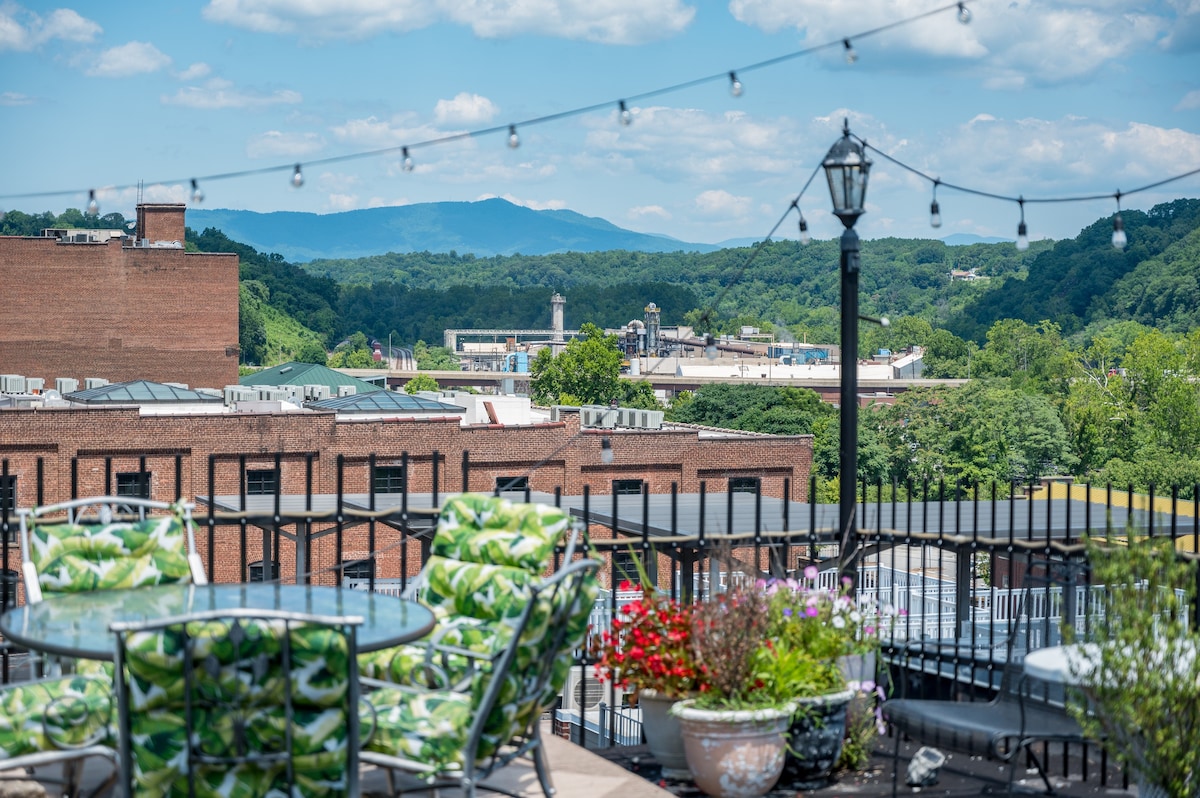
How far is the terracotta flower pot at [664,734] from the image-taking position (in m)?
6.39

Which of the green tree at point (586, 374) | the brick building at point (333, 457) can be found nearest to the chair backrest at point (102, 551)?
the brick building at point (333, 457)

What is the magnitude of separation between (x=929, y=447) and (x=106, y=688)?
82.8 meters

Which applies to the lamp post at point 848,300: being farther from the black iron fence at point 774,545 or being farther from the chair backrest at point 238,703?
the chair backrest at point 238,703

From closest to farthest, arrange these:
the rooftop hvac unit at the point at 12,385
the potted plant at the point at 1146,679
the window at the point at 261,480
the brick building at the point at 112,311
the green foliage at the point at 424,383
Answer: the potted plant at the point at 1146,679, the window at the point at 261,480, the rooftop hvac unit at the point at 12,385, the brick building at the point at 112,311, the green foliage at the point at 424,383

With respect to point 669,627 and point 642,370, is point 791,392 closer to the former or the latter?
point 642,370

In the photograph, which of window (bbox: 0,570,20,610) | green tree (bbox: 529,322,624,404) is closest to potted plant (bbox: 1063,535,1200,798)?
window (bbox: 0,570,20,610)

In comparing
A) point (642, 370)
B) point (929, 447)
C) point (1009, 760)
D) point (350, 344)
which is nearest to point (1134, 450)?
point (929, 447)

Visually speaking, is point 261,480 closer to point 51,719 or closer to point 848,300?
point 848,300

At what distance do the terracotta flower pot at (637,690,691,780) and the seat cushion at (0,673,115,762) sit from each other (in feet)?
7.92

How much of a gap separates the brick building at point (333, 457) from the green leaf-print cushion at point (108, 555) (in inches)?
1051

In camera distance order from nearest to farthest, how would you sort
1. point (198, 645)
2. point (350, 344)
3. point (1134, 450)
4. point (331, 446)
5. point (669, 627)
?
point (198, 645) → point (669, 627) → point (331, 446) → point (1134, 450) → point (350, 344)

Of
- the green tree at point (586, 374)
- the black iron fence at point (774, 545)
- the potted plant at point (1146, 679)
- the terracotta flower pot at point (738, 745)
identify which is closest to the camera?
the potted plant at point (1146, 679)

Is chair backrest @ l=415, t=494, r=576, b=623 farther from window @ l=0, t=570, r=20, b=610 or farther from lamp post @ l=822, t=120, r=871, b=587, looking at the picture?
lamp post @ l=822, t=120, r=871, b=587

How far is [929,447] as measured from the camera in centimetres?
8506
